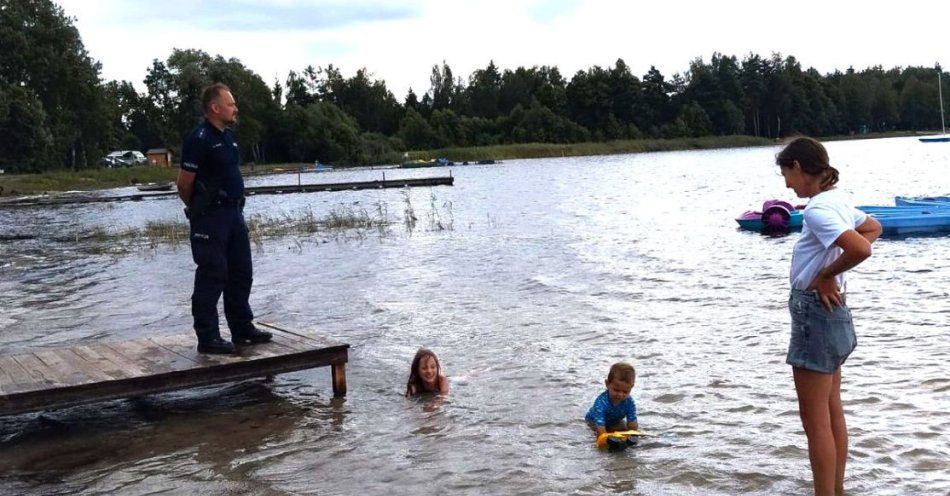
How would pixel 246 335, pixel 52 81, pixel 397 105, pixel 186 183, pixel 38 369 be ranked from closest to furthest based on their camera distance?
pixel 186 183 < pixel 38 369 < pixel 246 335 < pixel 52 81 < pixel 397 105

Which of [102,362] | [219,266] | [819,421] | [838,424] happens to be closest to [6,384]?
[102,362]

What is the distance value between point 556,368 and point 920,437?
162 inches

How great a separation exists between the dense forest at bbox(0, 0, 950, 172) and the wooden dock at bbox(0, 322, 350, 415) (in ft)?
216

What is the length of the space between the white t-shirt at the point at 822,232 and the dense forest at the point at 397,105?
71534mm

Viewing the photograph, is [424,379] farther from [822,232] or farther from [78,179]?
[78,179]

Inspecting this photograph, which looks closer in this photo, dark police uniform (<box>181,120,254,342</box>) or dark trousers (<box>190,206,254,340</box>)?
dark police uniform (<box>181,120,254,342</box>)

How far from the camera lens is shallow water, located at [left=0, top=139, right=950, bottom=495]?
6824 millimetres

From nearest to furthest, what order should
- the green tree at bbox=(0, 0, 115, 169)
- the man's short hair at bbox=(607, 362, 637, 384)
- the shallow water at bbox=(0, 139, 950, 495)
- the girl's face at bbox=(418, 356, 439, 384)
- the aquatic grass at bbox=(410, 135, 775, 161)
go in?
the shallow water at bbox=(0, 139, 950, 495), the man's short hair at bbox=(607, 362, 637, 384), the girl's face at bbox=(418, 356, 439, 384), the green tree at bbox=(0, 0, 115, 169), the aquatic grass at bbox=(410, 135, 775, 161)

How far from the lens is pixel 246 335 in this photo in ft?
28.8

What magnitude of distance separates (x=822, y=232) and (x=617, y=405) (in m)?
3.35

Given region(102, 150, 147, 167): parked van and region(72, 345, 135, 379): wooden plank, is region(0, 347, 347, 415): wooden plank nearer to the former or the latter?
Answer: region(72, 345, 135, 379): wooden plank

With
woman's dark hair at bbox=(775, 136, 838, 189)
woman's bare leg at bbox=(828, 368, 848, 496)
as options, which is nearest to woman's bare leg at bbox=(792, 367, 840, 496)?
woman's bare leg at bbox=(828, 368, 848, 496)

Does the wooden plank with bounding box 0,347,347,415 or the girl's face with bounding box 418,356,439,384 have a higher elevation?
the wooden plank with bounding box 0,347,347,415

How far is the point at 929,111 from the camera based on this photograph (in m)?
167
